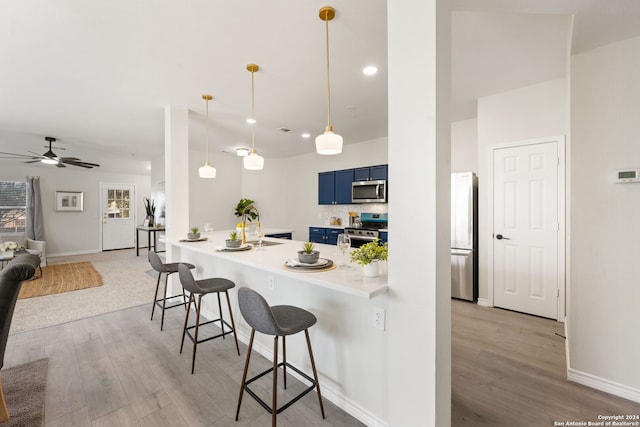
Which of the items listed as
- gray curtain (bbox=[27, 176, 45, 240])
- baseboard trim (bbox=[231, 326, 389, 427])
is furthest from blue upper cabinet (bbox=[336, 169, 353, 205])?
gray curtain (bbox=[27, 176, 45, 240])

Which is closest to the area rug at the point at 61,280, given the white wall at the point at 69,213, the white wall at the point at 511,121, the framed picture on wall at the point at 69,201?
the white wall at the point at 69,213

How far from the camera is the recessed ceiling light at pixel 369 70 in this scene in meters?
2.69

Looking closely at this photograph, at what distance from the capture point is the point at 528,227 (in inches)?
131

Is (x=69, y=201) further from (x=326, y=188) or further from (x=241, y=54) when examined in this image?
(x=241, y=54)

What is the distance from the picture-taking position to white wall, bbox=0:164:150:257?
7449 mm

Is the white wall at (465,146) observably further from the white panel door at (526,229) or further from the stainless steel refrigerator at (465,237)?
the white panel door at (526,229)

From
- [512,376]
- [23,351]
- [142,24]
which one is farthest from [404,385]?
[23,351]

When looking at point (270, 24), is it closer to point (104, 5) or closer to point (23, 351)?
point (104, 5)

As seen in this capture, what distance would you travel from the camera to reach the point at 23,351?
2.65 metres

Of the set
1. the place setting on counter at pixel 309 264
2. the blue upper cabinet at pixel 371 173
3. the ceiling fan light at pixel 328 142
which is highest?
the blue upper cabinet at pixel 371 173

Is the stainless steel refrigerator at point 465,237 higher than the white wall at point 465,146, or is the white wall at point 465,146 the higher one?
the white wall at point 465,146

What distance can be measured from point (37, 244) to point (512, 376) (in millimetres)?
8788

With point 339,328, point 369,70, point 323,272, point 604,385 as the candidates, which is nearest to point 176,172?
point 369,70

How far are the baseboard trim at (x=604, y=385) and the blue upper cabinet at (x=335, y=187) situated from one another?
4194mm
